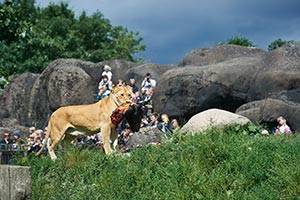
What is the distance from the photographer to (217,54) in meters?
27.6

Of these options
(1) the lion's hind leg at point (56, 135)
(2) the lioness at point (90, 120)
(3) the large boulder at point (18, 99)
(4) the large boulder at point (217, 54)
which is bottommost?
(3) the large boulder at point (18, 99)

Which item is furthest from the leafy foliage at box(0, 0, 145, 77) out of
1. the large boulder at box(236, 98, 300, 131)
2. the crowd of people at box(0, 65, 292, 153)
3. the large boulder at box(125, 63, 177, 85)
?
the large boulder at box(236, 98, 300, 131)

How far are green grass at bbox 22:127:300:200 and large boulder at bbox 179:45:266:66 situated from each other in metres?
14.3

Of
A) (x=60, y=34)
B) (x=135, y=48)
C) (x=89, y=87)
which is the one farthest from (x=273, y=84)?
(x=135, y=48)

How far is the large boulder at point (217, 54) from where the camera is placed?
1077 inches

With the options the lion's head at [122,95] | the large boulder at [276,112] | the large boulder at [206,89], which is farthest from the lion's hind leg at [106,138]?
the large boulder at [206,89]

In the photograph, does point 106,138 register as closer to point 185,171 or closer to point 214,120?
point 214,120

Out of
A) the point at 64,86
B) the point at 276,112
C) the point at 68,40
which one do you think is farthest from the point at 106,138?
the point at 68,40

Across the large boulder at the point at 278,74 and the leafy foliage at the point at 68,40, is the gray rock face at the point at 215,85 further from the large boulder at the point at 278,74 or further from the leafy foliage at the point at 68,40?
the leafy foliage at the point at 68,40

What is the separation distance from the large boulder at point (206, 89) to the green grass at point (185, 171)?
11220mm

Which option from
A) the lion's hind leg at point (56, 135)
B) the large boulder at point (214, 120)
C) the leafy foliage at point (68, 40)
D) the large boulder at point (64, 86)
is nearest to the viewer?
the large boulder at point (214, 120)

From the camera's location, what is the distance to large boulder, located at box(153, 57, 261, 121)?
79.8ft

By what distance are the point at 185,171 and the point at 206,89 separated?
544 inches

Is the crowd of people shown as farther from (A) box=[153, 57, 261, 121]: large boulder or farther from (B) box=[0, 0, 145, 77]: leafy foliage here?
(B) box=[0, 0, 145, 77]: leafy foliage
